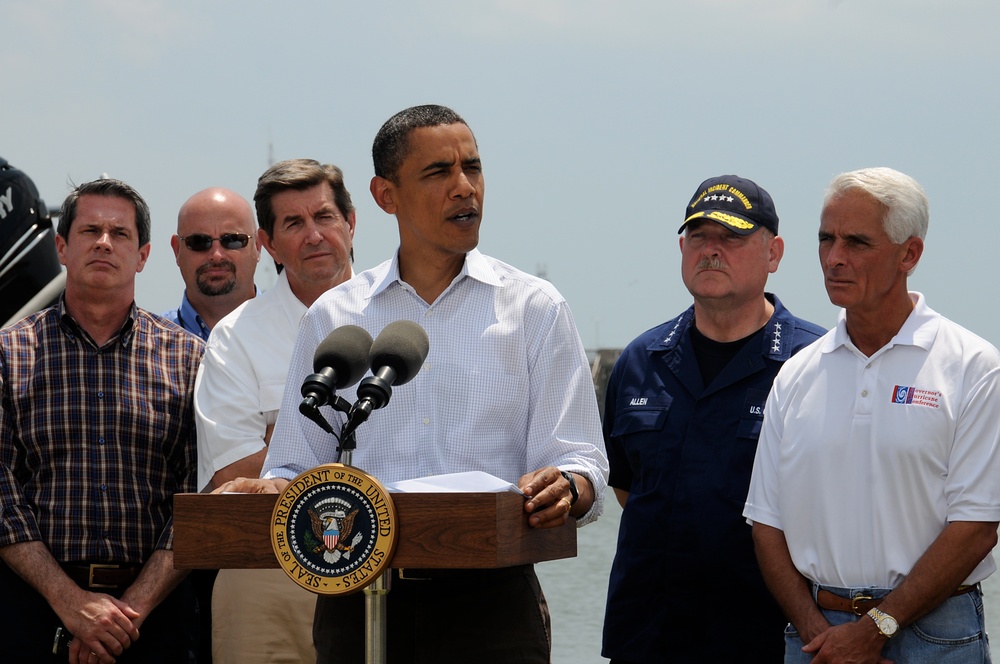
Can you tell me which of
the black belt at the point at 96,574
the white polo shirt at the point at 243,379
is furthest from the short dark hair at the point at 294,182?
the black belt at the point at 96,574

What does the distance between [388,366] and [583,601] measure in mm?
12054

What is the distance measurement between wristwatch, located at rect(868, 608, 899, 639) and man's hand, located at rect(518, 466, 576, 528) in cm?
98

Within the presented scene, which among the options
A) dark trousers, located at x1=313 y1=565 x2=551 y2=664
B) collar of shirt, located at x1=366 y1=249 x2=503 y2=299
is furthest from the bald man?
dark trousers, located at x1=313 y1=565 x2=551 y2=664

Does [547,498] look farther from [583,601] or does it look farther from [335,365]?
[583,601]

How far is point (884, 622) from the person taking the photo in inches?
130

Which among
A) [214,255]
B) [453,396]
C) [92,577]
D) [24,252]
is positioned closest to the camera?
[453,396]

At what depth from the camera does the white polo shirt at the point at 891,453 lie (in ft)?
11.0

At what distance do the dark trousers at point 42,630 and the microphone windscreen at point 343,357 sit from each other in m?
1.73

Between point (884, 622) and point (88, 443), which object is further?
point (88, 443)

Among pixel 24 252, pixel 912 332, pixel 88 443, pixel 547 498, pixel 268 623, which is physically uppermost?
pixel 24 252

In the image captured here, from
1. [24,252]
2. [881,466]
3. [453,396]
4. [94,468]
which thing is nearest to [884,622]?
[881,466]

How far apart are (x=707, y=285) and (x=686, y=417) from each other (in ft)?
1.45

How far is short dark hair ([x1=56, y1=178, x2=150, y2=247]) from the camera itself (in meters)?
4.32

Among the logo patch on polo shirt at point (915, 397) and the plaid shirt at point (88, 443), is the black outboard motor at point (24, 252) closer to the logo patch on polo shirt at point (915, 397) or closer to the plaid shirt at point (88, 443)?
the plaid shirt at point (88, 443)
